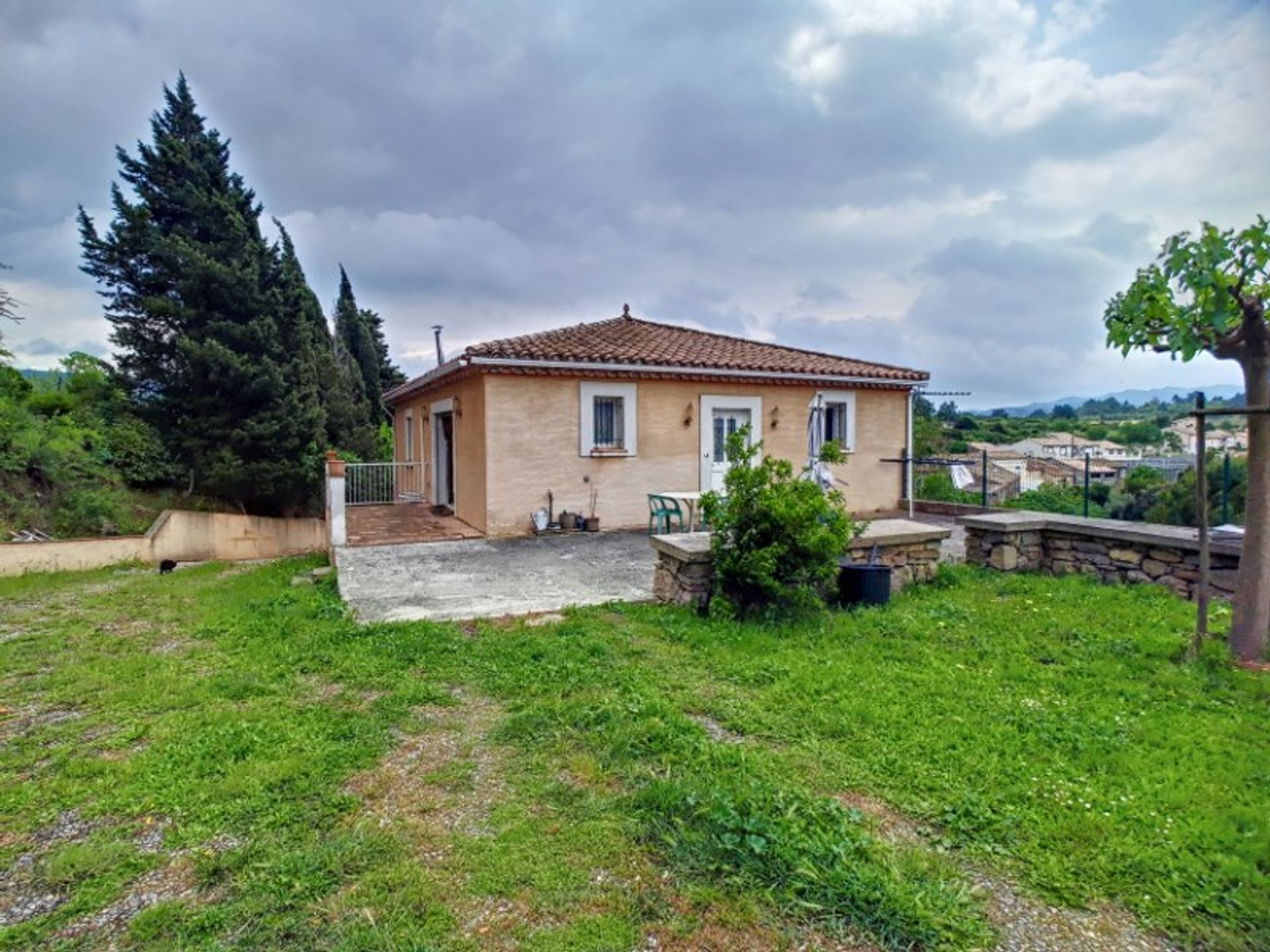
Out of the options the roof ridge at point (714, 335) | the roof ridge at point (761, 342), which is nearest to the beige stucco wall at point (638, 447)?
the roof ridge at point (714, 335)

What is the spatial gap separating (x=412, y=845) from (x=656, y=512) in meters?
8.04

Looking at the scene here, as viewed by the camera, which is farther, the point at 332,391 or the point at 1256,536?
the point at 332,391

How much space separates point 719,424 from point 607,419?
93.4 inches

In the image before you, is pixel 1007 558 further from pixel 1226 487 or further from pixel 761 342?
pixel 761 342

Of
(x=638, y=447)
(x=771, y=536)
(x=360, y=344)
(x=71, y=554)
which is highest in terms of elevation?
(x=360, y=344)

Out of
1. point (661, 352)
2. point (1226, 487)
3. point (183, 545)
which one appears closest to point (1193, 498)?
point (1226, 487)

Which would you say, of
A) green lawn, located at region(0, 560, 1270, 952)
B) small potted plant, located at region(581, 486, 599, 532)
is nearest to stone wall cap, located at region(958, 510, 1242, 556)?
green lawn, located at region(0, 560, 1270, 952)

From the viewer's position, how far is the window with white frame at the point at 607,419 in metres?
11.5

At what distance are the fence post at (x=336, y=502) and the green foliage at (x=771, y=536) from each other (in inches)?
273

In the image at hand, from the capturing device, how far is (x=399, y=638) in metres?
5.45

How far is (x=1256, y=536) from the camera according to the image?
4.78 meters

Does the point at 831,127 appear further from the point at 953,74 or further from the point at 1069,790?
the point at 1069,790

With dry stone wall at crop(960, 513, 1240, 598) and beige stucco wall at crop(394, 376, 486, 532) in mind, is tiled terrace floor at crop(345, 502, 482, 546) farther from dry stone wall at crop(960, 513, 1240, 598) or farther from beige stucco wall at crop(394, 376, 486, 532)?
dry stone wall at crop(960, 513, 1240, 598)

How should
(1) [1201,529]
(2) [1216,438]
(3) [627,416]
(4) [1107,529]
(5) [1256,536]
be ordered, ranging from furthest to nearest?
(3) [627,416]
(4) [1107,529]
(2) [1216,438]
(1) [1201,529]
(5) [1256,536]
